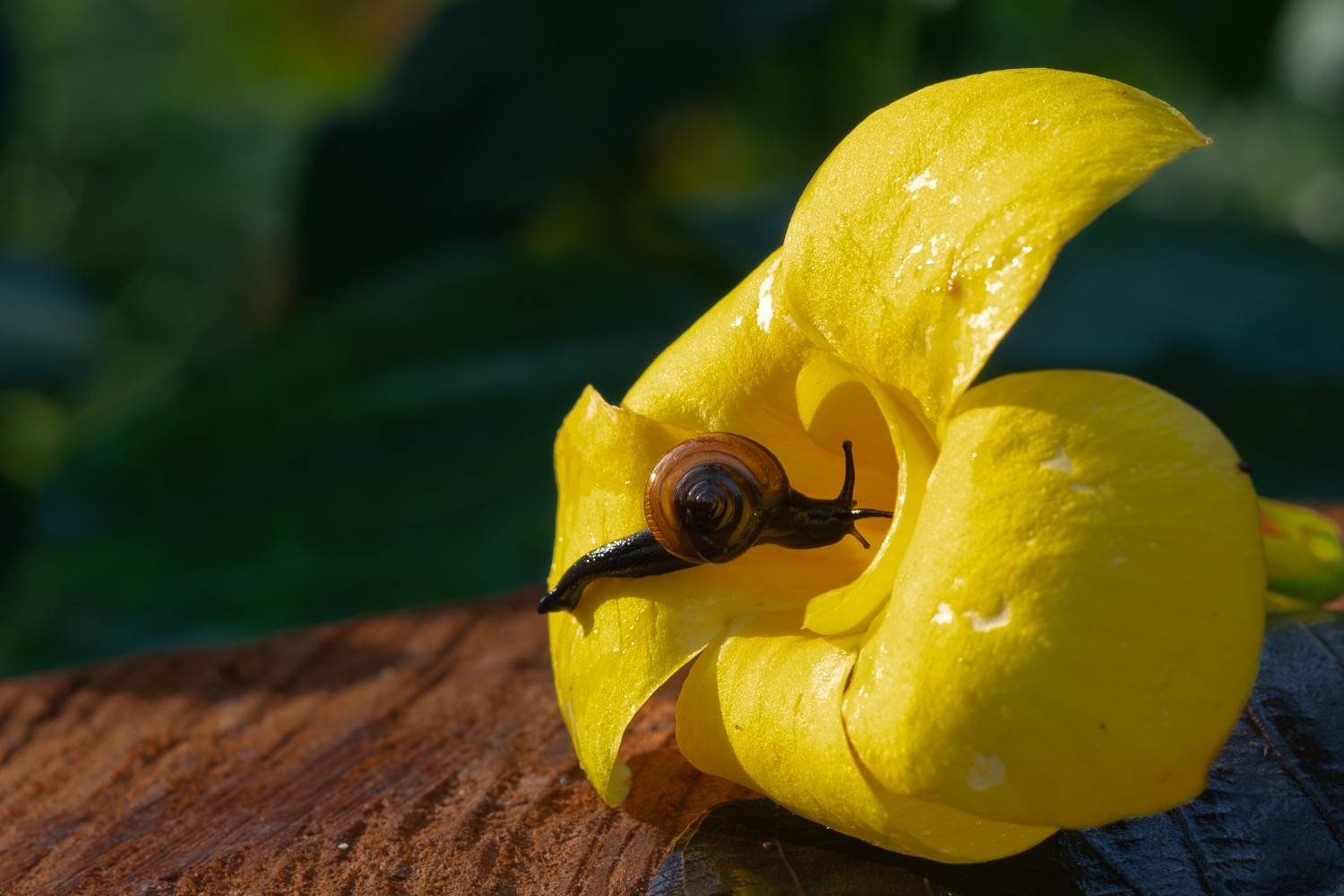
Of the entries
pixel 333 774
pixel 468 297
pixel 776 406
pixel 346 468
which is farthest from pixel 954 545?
pixel 468 297

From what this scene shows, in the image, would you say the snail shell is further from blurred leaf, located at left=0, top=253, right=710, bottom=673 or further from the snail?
blurred leaf, located at left=0, top=253, right=710, bottom=673

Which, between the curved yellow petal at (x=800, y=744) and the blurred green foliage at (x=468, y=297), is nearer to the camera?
the curved yellow petal at (x=800, y=744)

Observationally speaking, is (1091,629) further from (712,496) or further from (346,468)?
(346,468)

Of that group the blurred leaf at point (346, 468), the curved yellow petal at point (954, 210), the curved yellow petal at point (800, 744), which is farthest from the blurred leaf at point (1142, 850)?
the blurred leaf at point (346, 468)

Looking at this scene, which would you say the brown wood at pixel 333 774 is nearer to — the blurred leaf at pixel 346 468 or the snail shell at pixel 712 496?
the snail shell at pixel 712 496

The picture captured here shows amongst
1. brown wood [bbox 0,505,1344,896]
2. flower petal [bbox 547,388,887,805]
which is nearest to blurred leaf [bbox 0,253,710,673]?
brown wood [bbox 0,505,1344,896]

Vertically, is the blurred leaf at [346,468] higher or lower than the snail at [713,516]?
lower
